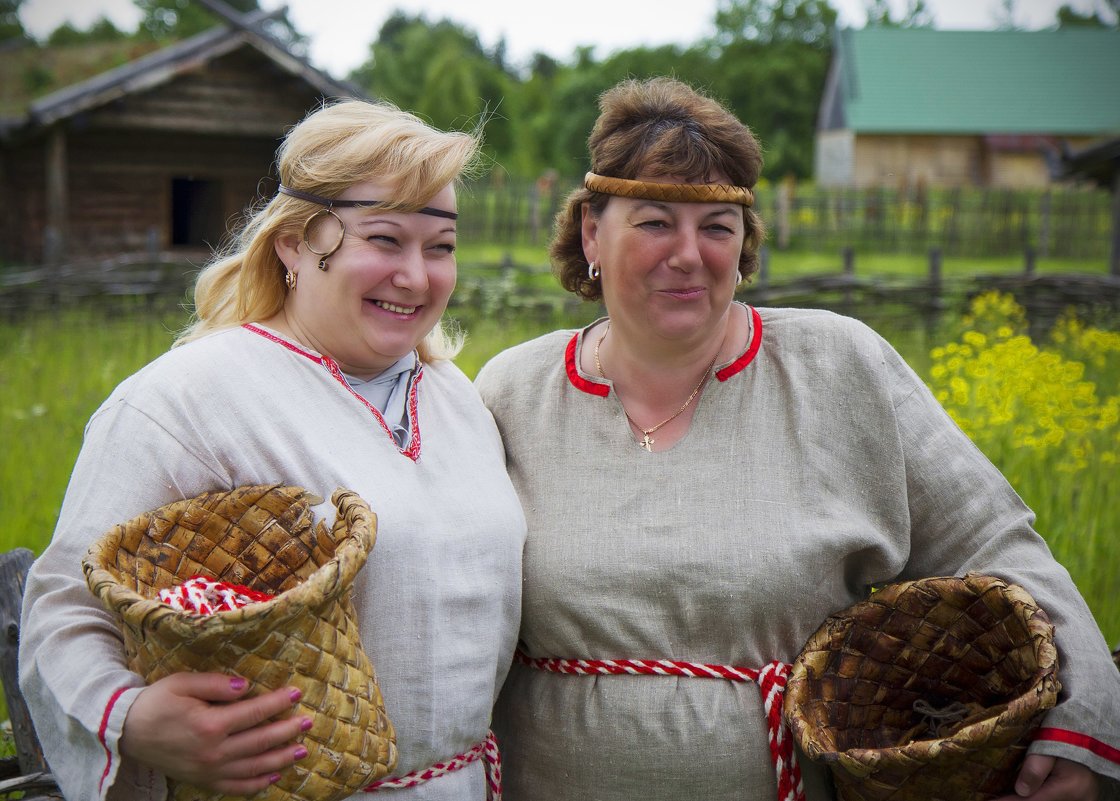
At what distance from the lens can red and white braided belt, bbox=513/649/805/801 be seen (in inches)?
85.4

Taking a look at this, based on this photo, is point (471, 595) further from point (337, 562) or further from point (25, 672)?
point (25, 672)

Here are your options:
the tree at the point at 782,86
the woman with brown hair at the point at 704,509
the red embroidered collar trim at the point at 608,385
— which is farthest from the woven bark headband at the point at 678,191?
the tree at the point at 782,86

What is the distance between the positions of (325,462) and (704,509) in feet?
2.68

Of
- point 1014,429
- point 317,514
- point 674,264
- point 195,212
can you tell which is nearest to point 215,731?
point 317,514

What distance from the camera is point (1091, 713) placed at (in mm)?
1957

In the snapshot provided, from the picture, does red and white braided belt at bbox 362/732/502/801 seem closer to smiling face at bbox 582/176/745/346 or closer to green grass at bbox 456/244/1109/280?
smiling face at bbox 582/176/745/346

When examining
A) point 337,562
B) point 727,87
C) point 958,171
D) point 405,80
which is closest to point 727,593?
point 337,562

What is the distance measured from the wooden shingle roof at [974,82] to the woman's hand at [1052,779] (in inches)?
1354

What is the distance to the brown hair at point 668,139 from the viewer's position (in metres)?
2.32

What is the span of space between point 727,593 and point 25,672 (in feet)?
4.37

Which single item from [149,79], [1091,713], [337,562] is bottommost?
[1091,713]

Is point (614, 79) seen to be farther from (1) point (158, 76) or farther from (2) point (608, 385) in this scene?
(2) point (608, 385)

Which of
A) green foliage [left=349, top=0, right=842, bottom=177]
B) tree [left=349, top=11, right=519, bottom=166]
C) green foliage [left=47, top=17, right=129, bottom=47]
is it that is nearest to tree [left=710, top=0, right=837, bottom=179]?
green foliage [left=349, top=0, right=842, bottom=177]

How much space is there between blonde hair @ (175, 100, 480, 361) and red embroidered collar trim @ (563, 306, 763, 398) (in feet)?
1.90
